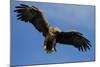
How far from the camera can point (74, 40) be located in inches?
92.0

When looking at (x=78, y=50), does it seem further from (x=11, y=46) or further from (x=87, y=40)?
(x=11, y=46)

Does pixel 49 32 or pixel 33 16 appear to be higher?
pixel 33 16

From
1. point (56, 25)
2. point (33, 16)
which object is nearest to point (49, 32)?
point (56, 25)

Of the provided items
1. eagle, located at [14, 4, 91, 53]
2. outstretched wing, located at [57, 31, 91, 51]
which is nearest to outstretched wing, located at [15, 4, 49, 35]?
eagle, located at [14, 4, 91, 53]

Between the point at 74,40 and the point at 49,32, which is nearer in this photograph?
the point at 49,32

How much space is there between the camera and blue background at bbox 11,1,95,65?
2.07m

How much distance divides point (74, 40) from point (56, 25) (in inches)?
11.4

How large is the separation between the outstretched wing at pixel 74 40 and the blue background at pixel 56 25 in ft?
0.15

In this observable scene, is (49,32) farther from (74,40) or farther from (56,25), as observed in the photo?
(74,40)

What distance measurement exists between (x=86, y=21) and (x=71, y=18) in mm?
207

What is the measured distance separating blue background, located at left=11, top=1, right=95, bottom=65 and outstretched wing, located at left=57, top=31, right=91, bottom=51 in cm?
5

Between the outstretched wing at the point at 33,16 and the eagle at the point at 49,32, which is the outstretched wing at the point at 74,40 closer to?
the eagle at the point at 49,32

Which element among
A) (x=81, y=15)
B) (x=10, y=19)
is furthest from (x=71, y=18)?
(x=10, y=19)
